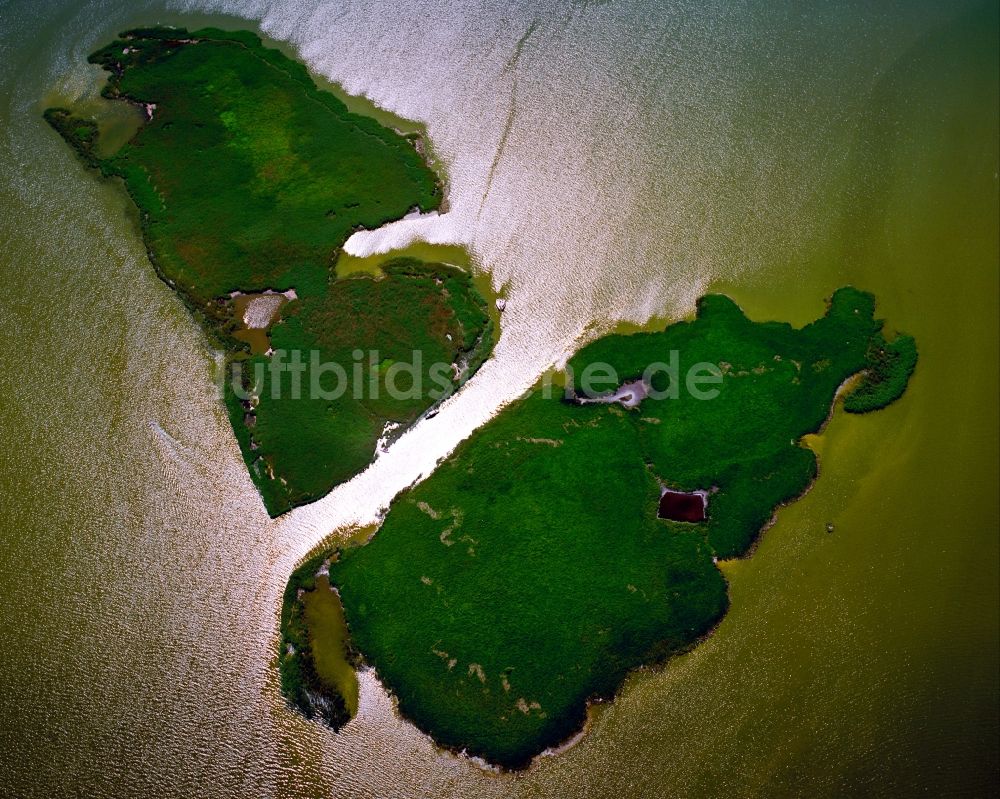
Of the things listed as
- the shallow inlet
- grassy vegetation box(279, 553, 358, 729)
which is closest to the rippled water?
grassy vegetation box(279, 553, 358, 729)

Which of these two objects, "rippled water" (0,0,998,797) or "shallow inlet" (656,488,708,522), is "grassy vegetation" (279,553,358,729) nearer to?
"rippled water" (0,0,998,797)

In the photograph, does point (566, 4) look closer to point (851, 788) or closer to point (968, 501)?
point (968, 501)

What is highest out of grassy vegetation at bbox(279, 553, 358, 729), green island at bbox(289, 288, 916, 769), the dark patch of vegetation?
the dark patch of vegetation

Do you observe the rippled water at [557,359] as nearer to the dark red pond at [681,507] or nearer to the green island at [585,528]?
the green island at [585,528]

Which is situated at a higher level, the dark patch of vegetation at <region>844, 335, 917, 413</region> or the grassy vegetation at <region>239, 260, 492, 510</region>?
the dark patch of vegetation at <region>844, 335, 917, 413</region>

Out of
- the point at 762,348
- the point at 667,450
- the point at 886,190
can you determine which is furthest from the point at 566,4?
the point at 667,450
